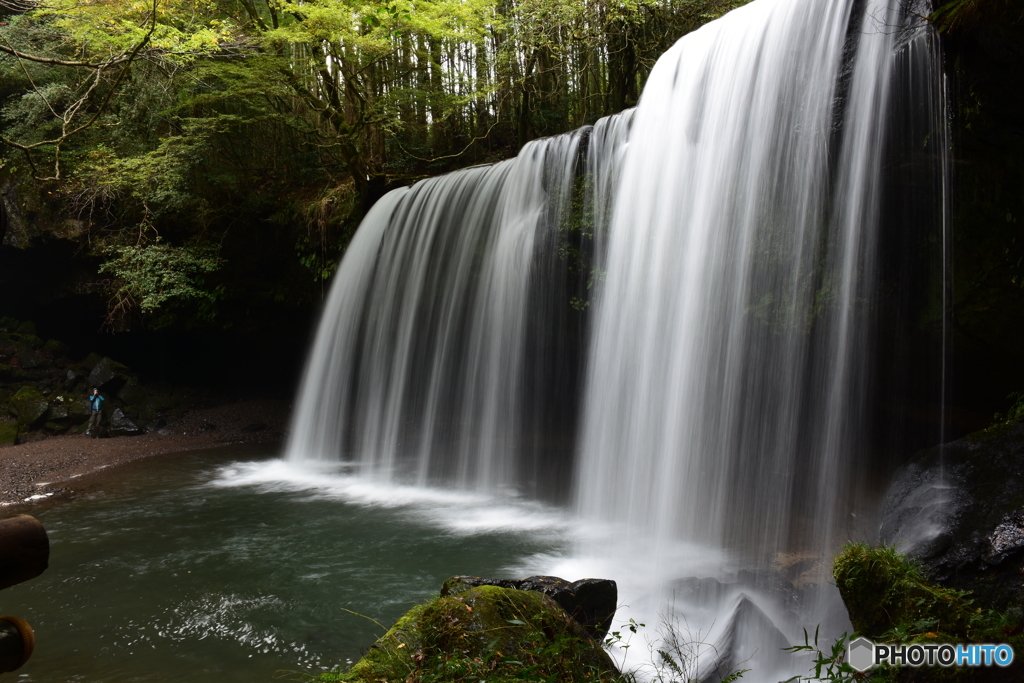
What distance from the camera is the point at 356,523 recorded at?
27.0ft

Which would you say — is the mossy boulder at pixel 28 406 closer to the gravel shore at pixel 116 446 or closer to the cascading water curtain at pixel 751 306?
the gravel shore at pixel 116 446

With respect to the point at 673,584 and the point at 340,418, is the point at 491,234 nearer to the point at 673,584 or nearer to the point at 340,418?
the point at 340,418

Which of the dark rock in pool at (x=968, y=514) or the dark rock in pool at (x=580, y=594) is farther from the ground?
the dark rock in pool at (x=968, y=514)

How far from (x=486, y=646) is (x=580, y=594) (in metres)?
1.40

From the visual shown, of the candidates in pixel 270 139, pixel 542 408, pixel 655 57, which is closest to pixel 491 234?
pixel 542 408

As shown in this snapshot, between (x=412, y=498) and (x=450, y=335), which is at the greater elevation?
(x=450, y=335)

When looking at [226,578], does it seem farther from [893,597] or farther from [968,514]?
[968,514]

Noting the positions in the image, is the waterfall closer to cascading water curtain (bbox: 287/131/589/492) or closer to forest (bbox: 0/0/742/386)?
cascading water curtain (bbox: 287/131/589/492)

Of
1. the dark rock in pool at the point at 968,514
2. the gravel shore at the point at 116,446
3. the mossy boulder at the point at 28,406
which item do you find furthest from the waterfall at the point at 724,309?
the mossy boulder at the point at 28,406

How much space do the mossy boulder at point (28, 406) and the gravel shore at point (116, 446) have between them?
25.7 inches

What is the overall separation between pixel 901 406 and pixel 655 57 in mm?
10219

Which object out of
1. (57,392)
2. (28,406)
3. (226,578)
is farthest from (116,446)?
(226,578)

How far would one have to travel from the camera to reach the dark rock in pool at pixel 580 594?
4508 mm

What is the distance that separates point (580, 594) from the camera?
4.63m
